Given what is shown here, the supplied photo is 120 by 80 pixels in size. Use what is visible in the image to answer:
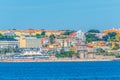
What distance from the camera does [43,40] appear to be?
15038 centimetres

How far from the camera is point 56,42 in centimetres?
14700

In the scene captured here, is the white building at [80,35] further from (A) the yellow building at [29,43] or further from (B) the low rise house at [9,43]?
(B) the low rise house at [9,43]

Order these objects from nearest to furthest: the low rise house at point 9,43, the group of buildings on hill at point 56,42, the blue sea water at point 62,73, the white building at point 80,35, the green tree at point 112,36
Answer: the blue sea water at point 62,73 → the group of buildings on hill at point 56,42 → the low rise house at point 9,43 → the green tree at point 112,36 → the white building at point 80,35

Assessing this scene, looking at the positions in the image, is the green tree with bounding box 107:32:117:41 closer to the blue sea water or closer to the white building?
the white building

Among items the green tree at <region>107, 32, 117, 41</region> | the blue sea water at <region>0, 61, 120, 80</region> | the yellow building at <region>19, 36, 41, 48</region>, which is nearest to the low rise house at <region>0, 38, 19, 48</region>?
the yellow building at <region>19, 36, 41, 48</region>

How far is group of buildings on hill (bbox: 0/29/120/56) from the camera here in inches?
5271

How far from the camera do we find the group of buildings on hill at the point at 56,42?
133875 mm

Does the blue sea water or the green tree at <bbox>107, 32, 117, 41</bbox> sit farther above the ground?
the green tree at <bbox>107, 32, 117, 41</bbox>

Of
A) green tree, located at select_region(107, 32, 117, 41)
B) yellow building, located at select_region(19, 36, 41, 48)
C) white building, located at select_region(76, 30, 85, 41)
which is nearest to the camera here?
yellow building, located at select_region(19, 36, 41, 48)

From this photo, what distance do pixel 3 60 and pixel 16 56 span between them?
12.9ft

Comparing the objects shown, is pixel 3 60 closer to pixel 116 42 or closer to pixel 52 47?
pixel 52 47

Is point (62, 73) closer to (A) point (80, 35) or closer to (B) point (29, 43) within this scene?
(B) point (29, 43)

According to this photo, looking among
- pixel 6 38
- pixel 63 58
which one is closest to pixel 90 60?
pixel 63 58

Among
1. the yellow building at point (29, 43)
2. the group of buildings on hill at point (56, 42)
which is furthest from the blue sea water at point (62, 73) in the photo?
the yellow building at point (29, 43)
